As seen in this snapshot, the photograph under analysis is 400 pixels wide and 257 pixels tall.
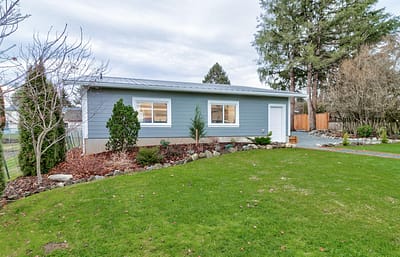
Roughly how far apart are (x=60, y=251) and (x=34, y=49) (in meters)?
4.98

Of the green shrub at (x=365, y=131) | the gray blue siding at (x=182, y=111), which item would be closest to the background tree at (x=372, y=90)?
the green shrub at (x=365, y=131)

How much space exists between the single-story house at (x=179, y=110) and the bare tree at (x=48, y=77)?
1.40m

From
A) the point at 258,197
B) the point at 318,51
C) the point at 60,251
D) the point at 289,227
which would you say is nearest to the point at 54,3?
the point at 60,251

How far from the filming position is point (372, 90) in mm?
13945

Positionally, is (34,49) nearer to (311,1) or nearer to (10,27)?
(10,27)

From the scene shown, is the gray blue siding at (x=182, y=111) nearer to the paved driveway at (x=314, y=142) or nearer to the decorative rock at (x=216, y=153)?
the paved driveway at (x=314, y=142)

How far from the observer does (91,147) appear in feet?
30.6

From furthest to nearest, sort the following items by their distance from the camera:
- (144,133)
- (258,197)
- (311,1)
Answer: (311,1), (144,133), (258,197)

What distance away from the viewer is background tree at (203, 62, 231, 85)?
34.9m

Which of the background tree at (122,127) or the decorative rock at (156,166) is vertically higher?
the background tree at (122,127)

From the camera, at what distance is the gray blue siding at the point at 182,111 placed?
937 centimetres

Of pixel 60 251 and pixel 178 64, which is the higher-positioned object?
pixel 178 64

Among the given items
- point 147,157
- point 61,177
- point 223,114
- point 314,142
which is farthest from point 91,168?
point 314,142

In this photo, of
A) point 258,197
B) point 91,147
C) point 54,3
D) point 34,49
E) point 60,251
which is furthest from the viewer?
point 91,147
